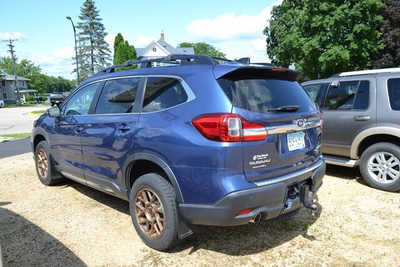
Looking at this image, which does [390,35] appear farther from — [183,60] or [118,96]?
[118,96]

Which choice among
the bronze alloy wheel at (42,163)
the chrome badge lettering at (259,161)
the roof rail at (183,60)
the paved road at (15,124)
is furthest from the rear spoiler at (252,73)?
the paved road at (15,124)

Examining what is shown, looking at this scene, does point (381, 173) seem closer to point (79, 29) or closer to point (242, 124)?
point (242, 124)

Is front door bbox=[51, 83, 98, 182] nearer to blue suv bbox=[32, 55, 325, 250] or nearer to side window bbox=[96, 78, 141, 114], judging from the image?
side window bbox=[96, 78, 141, 114]

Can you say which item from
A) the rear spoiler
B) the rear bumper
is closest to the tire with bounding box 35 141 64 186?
the rear bumper

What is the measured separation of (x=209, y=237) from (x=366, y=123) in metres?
3.36

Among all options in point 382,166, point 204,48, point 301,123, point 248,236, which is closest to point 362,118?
point 382,166

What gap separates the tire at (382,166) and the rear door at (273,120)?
7.45ft

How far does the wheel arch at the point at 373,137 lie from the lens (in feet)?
15.3

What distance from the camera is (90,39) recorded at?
188ft

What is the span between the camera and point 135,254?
10.1 ft

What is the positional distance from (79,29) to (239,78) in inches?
2478

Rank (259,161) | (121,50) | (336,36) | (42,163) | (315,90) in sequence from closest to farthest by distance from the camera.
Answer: (259,161)
(42,163)
(315,90)
(336,36)
(121,50)

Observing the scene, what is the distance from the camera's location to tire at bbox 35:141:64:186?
5.00 metres

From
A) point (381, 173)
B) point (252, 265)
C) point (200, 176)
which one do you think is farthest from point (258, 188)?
point (381, 173)
